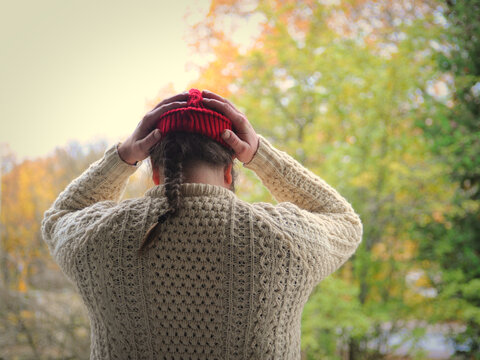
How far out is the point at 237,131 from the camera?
0.83 meters

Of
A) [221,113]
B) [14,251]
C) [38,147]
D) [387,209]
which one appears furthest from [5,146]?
[387,209]

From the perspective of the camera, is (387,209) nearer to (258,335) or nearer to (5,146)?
(258,335)

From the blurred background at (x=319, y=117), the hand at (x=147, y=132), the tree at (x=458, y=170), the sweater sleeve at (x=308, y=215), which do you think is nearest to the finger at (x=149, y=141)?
the hand at (x=147, y=132)

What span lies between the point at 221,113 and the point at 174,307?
1.20ft

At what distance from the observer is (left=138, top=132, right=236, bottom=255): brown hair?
2.30ft

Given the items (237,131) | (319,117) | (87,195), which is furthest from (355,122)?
(87,195)

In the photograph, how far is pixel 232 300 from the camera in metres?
0.72

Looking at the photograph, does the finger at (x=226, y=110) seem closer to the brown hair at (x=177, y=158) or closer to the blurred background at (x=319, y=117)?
the brown hair at (x=177, y=158)

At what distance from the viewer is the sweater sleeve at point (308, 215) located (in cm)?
75

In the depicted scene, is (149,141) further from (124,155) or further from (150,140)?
(124,155)

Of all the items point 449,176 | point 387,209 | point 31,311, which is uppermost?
point 449,176

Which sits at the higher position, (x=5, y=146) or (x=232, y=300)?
(x=5, y=146)


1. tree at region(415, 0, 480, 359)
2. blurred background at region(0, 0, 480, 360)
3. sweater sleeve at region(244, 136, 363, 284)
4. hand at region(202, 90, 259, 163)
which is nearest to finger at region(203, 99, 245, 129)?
hand at region(202, 90, 259, 163)

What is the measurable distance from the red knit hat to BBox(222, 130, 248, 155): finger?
0.01 meters
